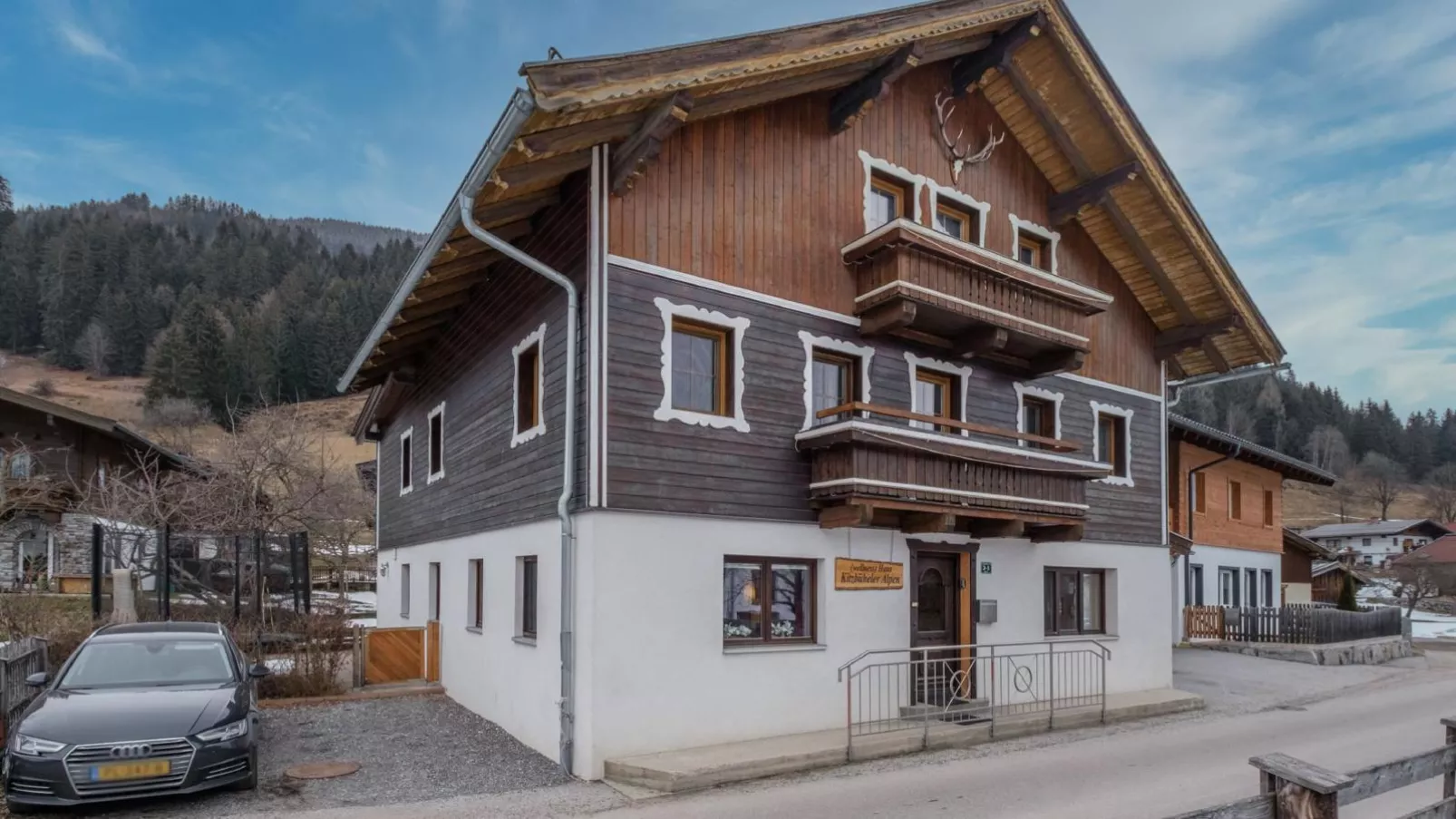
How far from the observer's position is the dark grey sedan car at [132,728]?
7.57 metres

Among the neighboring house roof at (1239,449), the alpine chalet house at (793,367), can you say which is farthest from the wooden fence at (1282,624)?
the alpine chalet house at (793,367)

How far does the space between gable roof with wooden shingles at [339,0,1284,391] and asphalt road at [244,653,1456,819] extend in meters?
5.75

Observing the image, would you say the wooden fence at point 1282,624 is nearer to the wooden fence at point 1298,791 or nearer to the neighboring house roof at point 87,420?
the wooden fence at point 1298,791

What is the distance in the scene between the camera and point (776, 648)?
1036cm

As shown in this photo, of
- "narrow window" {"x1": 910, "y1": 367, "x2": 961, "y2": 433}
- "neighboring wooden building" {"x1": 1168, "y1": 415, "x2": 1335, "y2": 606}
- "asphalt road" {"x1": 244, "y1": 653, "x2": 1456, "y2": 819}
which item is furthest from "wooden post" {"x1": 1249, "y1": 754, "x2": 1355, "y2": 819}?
"neighboring wooden building" {"x1": 1168, "y1": 415, "x2": 1335, "y2": 606}

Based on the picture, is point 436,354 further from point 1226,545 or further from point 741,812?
point 1226,545

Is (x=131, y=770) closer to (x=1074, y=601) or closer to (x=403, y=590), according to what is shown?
(x=403, y=590)

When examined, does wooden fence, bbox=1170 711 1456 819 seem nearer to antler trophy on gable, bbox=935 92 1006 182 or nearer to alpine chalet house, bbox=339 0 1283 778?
alpine chalet house, bbox=339 0 1283 778

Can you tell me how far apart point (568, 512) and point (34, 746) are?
15.6 ft

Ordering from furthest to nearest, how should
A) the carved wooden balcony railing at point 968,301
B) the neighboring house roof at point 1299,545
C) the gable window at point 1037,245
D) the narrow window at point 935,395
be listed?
the neighboring house roof at point 1299,545, the gable window at point 1037,245, the narrow window at point 935,395, the carved wooden balcony railing at point 968,301

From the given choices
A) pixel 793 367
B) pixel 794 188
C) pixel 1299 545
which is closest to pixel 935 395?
pixel 793 367

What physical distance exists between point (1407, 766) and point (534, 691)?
7.95 meters

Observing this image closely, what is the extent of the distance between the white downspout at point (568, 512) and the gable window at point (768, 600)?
171 cm

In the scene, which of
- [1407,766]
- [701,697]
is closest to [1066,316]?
[701,697]
